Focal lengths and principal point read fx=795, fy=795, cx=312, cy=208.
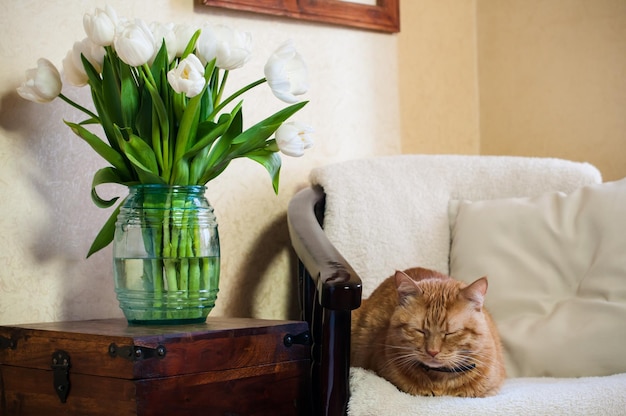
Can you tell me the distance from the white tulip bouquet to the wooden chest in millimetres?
265

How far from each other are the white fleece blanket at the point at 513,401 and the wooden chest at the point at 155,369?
0.14 m

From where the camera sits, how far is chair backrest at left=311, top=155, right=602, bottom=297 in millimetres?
1731

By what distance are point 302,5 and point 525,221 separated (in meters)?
0.72

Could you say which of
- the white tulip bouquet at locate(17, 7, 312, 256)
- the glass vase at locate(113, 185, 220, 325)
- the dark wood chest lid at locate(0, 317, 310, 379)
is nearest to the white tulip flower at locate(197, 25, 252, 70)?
the white tulip bouquet at locate(17, 7, 312, 256)

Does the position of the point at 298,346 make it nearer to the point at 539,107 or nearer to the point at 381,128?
the point at 381,128

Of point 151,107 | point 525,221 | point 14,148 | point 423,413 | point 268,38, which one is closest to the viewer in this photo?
point 423,413

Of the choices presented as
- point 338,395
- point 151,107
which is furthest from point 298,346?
point 151,107

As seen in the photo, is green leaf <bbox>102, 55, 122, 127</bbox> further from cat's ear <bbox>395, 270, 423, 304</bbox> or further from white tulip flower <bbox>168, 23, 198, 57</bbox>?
cat's ear <bbox>395, 270, 423, 304</bbox>

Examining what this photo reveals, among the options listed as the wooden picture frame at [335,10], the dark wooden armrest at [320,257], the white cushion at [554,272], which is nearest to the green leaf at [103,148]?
the dark wooden armrest at [320,257]

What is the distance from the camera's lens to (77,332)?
125cm

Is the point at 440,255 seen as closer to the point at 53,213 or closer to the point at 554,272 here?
the point at 554,272

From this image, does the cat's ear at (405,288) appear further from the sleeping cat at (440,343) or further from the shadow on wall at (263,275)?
the shadow on wall at (263,275)

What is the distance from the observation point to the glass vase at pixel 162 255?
130 cm

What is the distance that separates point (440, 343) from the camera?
136 cm
